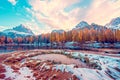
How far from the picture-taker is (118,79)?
68.1 feet

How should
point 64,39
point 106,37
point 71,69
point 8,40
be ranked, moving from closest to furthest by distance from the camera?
1. point 71,69
2. point 106,37
3. point 64,39
4. point 8,40

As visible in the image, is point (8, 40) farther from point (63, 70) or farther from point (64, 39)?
point (63, 70)

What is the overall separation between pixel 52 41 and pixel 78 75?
131175 millimetres

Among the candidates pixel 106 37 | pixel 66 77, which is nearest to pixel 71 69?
pixel 66 77

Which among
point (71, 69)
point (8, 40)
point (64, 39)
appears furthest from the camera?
point (8, 40)

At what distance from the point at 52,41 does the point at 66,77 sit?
131 m

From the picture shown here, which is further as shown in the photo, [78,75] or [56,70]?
[56,70]

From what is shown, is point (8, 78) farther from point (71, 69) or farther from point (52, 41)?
point (52, 41)

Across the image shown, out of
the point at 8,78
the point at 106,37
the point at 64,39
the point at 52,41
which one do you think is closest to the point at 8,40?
the point at 52,41

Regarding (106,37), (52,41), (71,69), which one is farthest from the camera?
(52,41)

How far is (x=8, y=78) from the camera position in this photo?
20672 mm

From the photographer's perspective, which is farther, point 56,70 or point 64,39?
point 64,39

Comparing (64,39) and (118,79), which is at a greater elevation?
(64,39)

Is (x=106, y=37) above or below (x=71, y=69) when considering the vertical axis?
above
